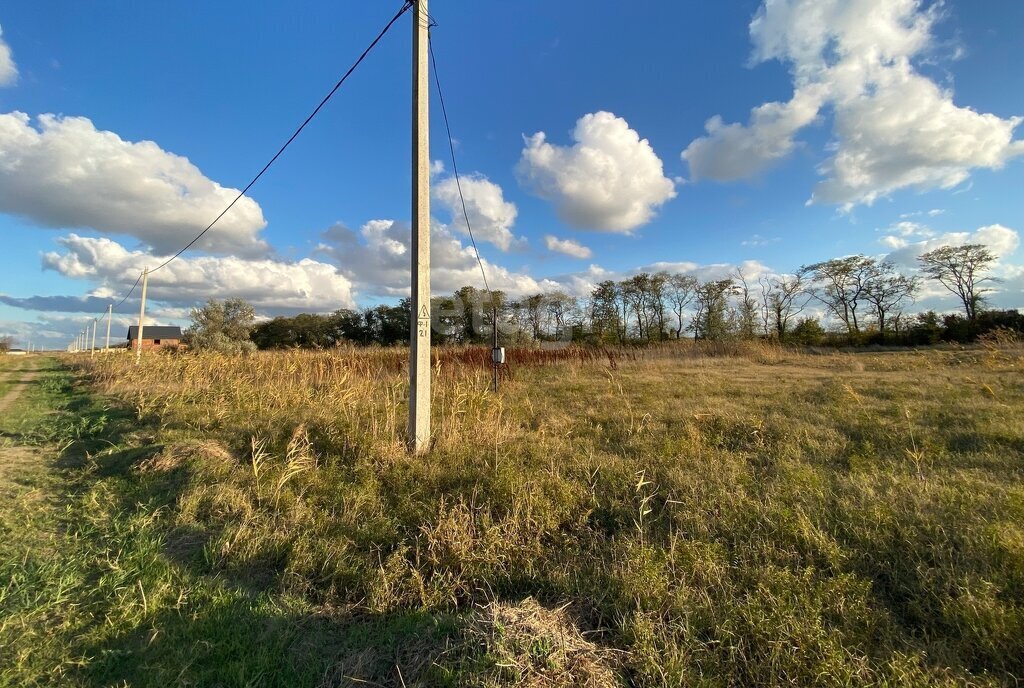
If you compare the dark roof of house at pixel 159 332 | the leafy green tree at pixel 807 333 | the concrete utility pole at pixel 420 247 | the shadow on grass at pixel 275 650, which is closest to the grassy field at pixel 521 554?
the shadow on grass at pixel 275 650

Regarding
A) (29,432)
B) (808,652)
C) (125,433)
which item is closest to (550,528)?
(808,652)

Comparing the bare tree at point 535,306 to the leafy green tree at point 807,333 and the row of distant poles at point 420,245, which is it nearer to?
the leafy green tree at point 807,333

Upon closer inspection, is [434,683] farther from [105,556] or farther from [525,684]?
[105,556]

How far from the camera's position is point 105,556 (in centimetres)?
279

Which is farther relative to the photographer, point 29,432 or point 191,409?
point 191,409

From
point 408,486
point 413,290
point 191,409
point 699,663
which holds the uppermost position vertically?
point 413,290

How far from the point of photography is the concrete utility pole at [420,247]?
4.39m

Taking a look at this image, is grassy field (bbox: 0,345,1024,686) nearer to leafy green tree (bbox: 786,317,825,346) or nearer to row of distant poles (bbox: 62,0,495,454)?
row of distant poles (bbox: 62,0,495,454)

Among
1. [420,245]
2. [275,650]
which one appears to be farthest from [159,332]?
[275,650]

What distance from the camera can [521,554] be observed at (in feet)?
8.83

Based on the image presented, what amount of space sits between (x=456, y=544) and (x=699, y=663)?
147cm

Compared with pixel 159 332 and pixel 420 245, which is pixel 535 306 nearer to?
pixel 420 245

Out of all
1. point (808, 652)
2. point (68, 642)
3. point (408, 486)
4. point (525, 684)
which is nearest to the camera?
point (525, 684)

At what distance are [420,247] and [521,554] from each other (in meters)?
3.17
